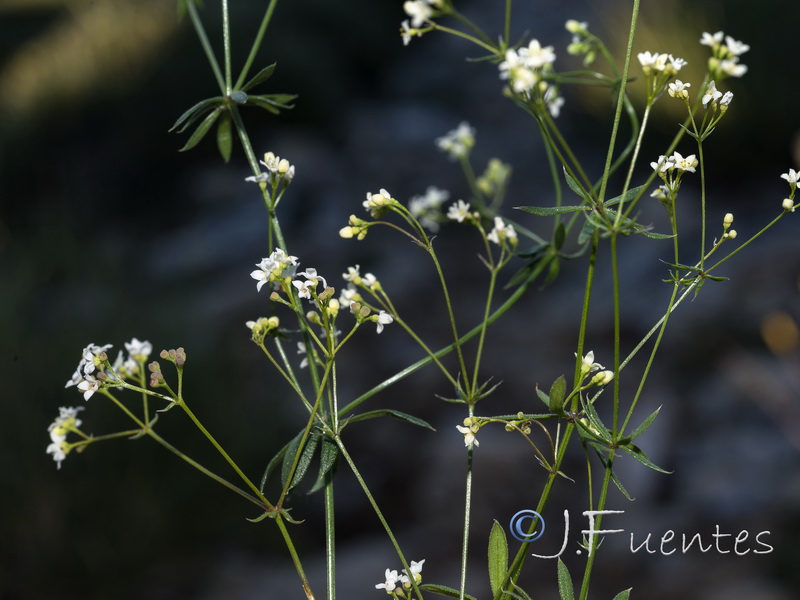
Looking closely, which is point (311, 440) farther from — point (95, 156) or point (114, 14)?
point (114, 14)

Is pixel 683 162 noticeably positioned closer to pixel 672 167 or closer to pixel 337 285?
pixel 672 167

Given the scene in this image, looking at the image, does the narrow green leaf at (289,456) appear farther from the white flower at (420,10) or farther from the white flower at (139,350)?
the white flower at (420,10)

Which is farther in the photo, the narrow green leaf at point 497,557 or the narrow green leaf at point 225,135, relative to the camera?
the narrow green leaf at point 225,135

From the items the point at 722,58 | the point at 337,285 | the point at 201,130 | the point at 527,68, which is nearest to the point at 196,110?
the point at 201,130

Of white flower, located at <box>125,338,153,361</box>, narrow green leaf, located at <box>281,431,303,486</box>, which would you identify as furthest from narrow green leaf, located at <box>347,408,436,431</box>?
white flower, located at <box>125,338,153,361</box>

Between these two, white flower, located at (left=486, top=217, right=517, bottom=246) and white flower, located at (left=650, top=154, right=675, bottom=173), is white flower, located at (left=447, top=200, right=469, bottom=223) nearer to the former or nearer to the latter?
white flower, located at (left=486, top=217, right=517, bottom=246)

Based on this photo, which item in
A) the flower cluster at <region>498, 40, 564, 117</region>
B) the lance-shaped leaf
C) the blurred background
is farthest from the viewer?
the blurred background

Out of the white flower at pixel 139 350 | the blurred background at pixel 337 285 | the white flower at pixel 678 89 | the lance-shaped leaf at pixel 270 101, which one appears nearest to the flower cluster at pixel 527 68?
the white flower at pixel 678 89
